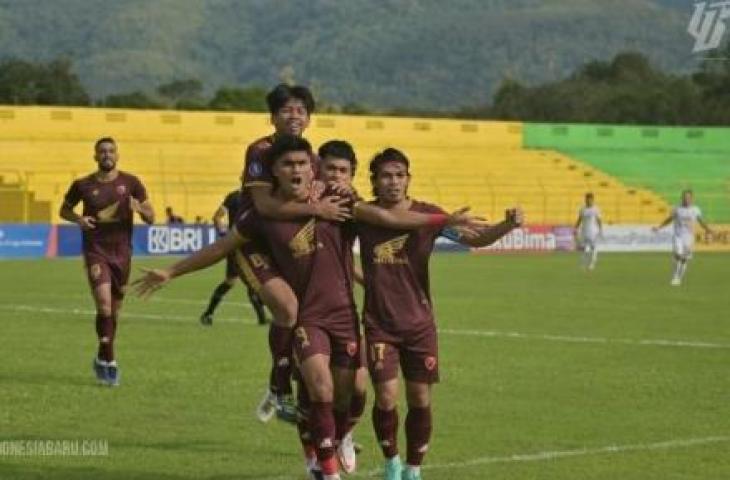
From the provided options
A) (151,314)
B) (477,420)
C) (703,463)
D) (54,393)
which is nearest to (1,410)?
(54,393)

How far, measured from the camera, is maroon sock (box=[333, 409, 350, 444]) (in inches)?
405

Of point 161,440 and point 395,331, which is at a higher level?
point 395,331

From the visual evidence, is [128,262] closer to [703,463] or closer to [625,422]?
[625,422]

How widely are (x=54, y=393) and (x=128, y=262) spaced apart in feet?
6.34

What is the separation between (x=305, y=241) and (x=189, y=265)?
79cm

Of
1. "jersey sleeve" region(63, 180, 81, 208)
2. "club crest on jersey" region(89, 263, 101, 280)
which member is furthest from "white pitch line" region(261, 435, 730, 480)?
"jersey sleeve" region(63, 180, 81, 208)

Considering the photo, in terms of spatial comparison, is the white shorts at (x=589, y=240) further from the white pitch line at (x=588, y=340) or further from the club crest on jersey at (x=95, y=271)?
the club crest on jersey at (x=95, y=271)

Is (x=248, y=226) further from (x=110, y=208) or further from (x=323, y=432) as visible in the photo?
(x=110, y=208)

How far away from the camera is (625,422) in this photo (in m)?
13.2

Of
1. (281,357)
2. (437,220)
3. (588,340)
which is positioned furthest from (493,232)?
(588,340)

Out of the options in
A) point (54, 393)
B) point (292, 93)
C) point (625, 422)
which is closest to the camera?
point (292, 93)

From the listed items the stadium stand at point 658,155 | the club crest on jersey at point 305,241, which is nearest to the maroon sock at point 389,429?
the club crest on jersey at point 305,241

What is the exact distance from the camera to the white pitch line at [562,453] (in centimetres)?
1093

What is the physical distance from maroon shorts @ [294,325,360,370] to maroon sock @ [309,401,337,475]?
0.30 meters
